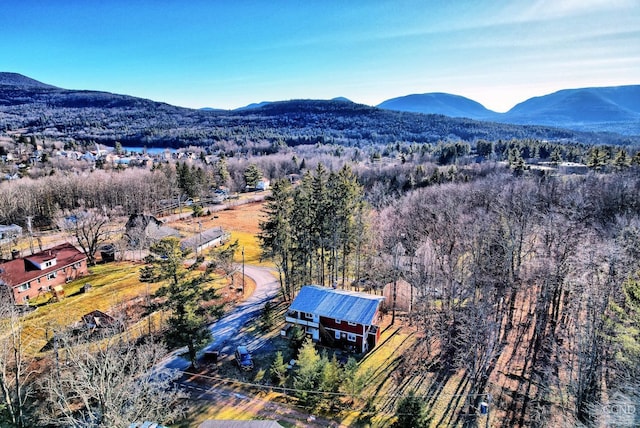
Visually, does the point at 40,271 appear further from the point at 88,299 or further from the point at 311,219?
the point at 311,219

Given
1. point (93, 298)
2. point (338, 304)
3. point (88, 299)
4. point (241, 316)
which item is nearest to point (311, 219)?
point (338, 304)

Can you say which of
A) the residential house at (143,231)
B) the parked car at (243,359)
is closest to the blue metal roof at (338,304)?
the parked car at (243,359)

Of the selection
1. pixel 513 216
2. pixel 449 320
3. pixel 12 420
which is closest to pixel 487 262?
pixel 513 216

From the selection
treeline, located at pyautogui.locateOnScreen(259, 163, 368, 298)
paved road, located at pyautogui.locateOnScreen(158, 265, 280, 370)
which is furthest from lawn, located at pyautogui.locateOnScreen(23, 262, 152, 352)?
treeline, located at pyautogui.locateOnScreen(259, 163, 368, 298)

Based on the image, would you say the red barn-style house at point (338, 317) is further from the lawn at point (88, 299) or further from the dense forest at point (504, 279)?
the lawn at point (88, 299)

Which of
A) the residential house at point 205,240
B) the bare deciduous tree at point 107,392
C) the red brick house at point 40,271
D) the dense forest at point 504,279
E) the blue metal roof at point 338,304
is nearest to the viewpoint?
the bare deciduous tree at point 107,392

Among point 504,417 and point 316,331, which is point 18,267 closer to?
point 316,331
